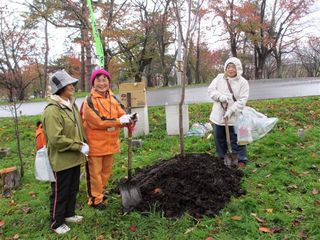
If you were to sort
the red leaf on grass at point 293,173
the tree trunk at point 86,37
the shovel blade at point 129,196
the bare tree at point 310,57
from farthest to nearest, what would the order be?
the bare tree at point 310,57 < the tree trunk at point 86,37 < the red leaf on grass at point 293,173 < the shovel blade at point 129,196

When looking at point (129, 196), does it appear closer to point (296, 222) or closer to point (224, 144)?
point (296, 222)

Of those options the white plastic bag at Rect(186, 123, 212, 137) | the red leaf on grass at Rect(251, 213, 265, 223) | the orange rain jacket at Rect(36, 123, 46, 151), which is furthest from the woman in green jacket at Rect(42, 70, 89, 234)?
the white plastic bag at Rect(186, 123, 212, 137)

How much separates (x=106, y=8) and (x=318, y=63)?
4577cm

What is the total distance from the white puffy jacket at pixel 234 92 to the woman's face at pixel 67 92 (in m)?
2.29

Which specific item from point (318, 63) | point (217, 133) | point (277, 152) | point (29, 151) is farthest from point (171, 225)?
point (318, 63)

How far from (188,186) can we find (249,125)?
1716 mm

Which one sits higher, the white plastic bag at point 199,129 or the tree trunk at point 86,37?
the tree trunk at point 86,37

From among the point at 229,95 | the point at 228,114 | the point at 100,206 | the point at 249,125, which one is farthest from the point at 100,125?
the point at 249,125

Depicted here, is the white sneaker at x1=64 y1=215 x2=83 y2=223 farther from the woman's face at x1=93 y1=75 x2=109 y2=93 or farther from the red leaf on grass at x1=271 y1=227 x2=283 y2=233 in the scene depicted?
the red leaf on grass at x1=271 y1=227 x2=283 y2=233

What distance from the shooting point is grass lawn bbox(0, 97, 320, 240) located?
3.47 meters

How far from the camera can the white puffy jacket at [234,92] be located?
5023 millimetres

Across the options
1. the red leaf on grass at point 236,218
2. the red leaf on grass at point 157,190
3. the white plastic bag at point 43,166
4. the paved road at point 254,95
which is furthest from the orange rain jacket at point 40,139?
the paved road at point 254,95

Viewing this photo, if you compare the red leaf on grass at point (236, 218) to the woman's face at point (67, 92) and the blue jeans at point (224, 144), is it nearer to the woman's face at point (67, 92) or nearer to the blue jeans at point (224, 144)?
the blue jeans at point (224, 144)

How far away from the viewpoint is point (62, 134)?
3.49 metres
